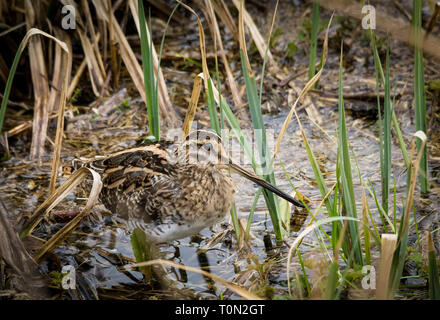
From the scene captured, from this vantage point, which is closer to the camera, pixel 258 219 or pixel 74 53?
pixel 258 219

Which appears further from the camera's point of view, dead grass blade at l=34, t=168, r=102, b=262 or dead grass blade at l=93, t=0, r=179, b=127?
dead grass blade at l=93, t=0, r=179, b=127

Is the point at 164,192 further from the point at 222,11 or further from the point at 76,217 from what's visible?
the point at 222,11

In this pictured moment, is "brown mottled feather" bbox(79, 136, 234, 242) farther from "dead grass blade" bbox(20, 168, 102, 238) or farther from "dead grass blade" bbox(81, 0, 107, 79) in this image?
"dead grass blade" bbox(81, 0, 107, 79)

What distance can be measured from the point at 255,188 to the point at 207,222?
86 centimetres

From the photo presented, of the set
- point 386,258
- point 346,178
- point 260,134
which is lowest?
point 386,258

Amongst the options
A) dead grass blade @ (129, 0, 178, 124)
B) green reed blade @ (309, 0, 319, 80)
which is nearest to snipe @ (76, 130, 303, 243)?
dead grass blade @ (129, 0, 178, 124)

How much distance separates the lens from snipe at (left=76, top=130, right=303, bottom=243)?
308cm

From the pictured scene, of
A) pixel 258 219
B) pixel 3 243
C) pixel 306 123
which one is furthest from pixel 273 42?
pixel 3 243

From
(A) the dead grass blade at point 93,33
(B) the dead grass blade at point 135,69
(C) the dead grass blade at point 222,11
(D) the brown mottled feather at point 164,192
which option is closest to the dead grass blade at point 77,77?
(A) the dead grass blade at point 93,33

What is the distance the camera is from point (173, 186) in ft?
10.5

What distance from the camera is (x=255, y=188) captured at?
3.89 meters

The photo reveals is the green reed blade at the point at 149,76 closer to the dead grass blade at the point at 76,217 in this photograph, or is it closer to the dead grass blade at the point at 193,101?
the dead grass blade at the point at 193,101

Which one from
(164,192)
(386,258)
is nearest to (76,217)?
(164,192)
